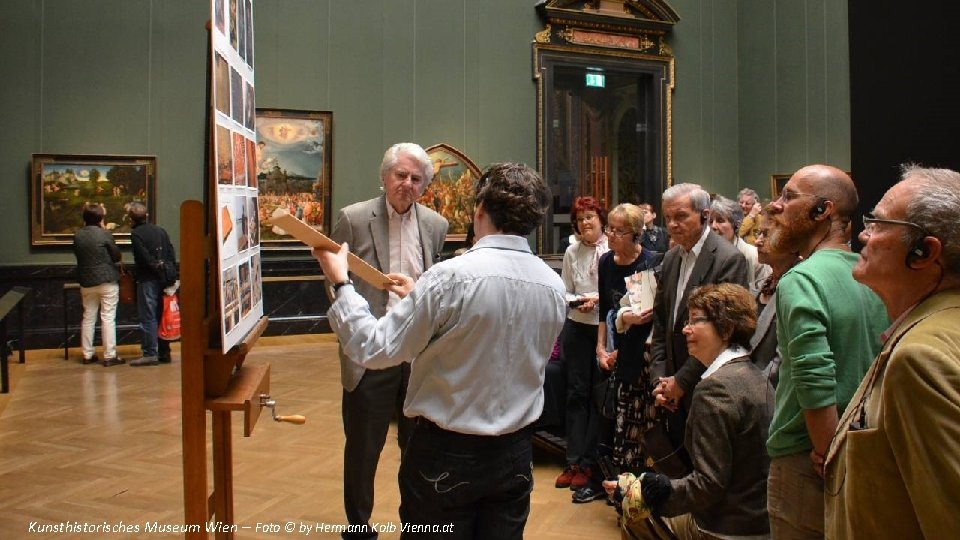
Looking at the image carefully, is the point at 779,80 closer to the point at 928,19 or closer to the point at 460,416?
the point at 928,19

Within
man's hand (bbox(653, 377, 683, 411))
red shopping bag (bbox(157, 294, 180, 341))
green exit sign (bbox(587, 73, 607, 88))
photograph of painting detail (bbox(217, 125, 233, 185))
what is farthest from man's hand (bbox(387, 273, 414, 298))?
green exit sign (bbox(587, 73, 607, 88))

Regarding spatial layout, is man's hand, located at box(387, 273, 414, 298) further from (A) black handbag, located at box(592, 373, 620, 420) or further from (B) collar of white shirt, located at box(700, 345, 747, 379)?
(A) black handbag, located at box(592, 373, 620, 420)

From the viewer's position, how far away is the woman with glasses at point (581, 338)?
16.9ft

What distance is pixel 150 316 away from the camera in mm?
10023

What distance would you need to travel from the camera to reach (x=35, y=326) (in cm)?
1066

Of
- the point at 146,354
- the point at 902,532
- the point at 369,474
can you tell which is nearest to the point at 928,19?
the point at 902,532

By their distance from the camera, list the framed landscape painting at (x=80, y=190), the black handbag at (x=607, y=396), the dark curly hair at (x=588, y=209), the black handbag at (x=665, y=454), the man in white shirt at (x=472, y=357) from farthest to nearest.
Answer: the framed landscape painting at (x=80, y=190), the dark curly hair at (x=588, y=209), the black handbag at (x=607, y=396), the black handbag at (x=665, y=454), the man in white shirt at (x=472, y=357)

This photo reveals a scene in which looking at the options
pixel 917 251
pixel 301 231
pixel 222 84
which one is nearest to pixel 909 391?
pixel 917 251

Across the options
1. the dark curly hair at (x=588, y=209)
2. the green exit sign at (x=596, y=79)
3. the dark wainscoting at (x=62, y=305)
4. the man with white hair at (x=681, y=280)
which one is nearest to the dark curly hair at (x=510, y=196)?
the man with white hair at (x=681, y=280)

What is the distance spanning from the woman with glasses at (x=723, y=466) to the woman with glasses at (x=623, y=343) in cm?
116

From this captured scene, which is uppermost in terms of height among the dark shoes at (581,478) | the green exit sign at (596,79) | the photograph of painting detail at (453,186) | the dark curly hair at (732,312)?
the green exit sign at (596,79)

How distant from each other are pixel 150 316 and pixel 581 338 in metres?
6.52

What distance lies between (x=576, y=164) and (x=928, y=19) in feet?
40.9

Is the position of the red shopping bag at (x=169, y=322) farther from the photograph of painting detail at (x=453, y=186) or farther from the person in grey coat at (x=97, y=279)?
the photograph of painting detail at (x=453, y=186)
